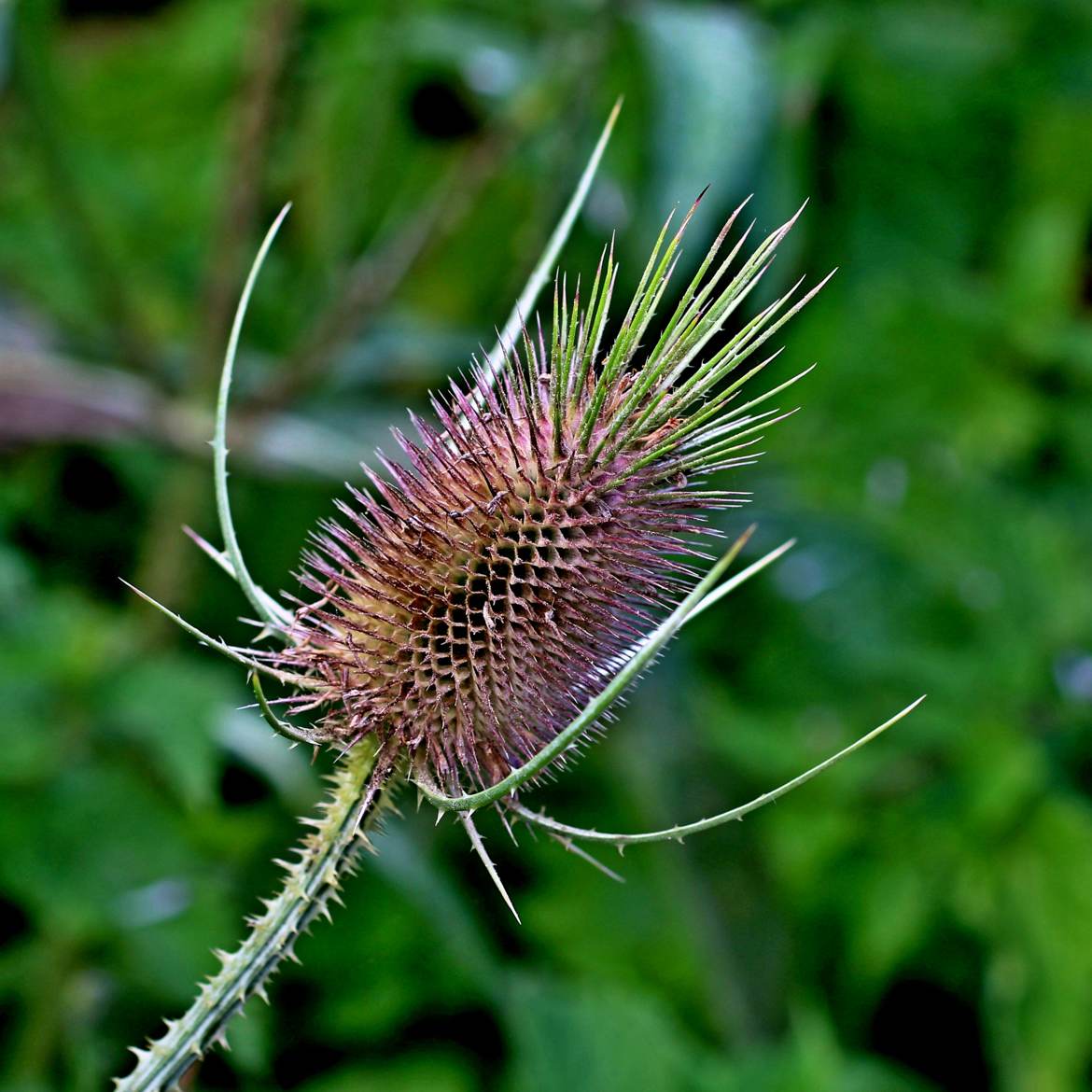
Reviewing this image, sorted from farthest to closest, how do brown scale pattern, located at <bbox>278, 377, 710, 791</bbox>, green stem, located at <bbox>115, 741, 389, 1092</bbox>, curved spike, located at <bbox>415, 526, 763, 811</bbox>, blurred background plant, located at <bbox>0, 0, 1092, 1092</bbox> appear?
blurred background plant, located at <bbox>0, 0, 1092, 1092</bbox> → brown scale pattern, located at <bbox>278, 377, 710, 791</bbox> → green stem, located at <bbox>115, 741, 389, 1092</bbox> → curved spike, located at <bbox>415, 526, 763, 811</bbox>

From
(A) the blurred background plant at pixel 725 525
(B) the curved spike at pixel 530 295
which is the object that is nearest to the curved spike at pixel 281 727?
(B) the curved spike at pixel 530 295

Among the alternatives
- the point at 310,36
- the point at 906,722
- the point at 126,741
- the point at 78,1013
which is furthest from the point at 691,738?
the point at 310,36

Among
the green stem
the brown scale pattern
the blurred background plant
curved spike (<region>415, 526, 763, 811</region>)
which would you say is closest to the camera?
curved spike (<region>415, 526, 763, 811</region>)

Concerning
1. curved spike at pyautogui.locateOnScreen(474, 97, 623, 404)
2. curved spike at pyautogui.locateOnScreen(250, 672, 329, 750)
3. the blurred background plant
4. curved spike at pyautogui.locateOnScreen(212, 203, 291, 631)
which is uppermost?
curved spike at pyautogui.locateOnScreen(474, 97, 623, 404)

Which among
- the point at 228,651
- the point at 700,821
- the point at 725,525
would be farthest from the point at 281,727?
the point at 725,525

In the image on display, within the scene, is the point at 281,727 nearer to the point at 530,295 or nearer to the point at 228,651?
the point at 228,651

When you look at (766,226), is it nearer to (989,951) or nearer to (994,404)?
(994,404)

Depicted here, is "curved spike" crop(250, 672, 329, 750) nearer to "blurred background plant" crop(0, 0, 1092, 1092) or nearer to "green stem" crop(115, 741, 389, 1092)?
"green stem" crop(115, 741, 389, 1092)

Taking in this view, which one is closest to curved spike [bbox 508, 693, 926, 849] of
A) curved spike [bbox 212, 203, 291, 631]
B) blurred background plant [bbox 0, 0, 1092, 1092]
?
curved spike [bbox 212, 203, 291, 631]
